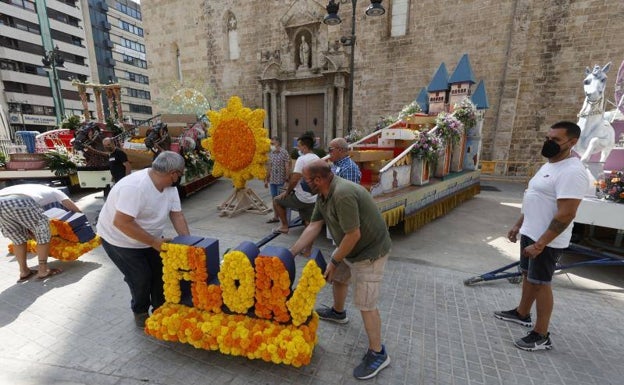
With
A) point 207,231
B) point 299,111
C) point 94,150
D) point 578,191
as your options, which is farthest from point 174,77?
point 578,191

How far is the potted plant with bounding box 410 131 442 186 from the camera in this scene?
601 centimetres

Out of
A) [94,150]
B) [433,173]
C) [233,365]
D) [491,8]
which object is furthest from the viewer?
[491,8]

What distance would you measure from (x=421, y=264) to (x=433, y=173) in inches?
135

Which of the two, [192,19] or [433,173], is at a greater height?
[192,19]

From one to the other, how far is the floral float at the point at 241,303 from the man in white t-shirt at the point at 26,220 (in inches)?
96.5

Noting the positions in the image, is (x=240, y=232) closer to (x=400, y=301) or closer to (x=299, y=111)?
(x=400, y=301)

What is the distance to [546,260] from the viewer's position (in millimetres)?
2381

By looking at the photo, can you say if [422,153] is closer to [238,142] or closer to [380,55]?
[238,142]

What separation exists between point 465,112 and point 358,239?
727cm

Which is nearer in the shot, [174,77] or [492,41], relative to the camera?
[492,41]

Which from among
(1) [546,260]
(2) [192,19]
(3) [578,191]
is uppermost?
(2) [192,19]

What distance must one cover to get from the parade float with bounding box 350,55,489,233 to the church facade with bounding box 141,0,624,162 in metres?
3.24

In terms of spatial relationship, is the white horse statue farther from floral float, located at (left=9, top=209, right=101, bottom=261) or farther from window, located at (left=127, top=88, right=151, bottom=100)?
window, located at (left=127, top=88, right=151, bottom=100)

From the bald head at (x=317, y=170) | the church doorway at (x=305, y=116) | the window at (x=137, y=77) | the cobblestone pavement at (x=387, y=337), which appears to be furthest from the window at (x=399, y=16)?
the window at (x=137, y=77)
